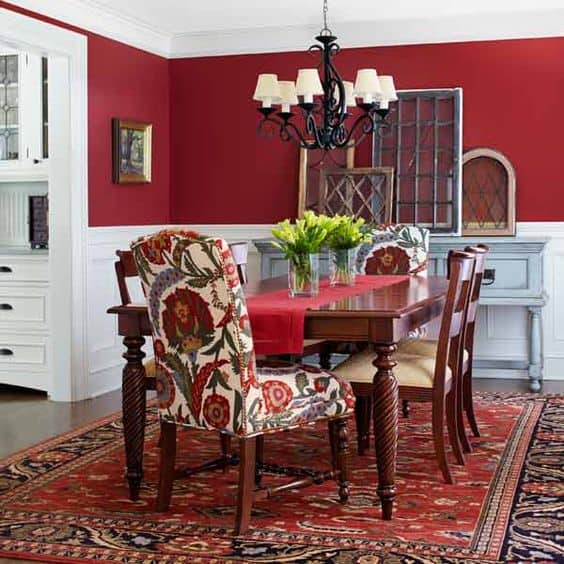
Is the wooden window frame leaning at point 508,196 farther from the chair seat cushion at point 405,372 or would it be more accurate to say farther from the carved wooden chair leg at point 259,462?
the carved wooden chair leg at point 259,462

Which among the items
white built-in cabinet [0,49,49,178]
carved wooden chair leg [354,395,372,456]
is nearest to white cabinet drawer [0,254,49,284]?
white built-in cabinet [0,49,49,178]

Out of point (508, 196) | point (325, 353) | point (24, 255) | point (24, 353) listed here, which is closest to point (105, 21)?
point (24, 255)

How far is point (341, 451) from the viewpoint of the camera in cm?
385

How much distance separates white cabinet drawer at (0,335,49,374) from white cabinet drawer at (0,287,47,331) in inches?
2.8

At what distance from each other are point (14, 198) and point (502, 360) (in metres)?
3.54

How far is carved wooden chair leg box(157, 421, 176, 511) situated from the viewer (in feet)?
12.2

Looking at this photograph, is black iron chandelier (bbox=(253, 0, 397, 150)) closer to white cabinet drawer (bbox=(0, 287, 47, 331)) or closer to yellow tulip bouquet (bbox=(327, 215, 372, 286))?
yellow tulip bouquet (bbox=(327, 215, 372, 286))

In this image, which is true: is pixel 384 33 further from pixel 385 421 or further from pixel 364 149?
pixel 385 421

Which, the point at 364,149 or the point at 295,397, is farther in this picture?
the point at 364,149

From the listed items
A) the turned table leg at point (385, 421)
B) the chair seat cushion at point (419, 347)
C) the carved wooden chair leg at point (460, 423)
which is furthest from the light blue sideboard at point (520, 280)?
the turned table leg at point (385, 421)

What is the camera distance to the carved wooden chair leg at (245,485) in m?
3.45

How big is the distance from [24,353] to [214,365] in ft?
10.9

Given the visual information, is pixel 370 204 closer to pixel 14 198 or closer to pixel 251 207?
pixel 251 207

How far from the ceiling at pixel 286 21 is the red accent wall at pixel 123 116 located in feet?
0.36
